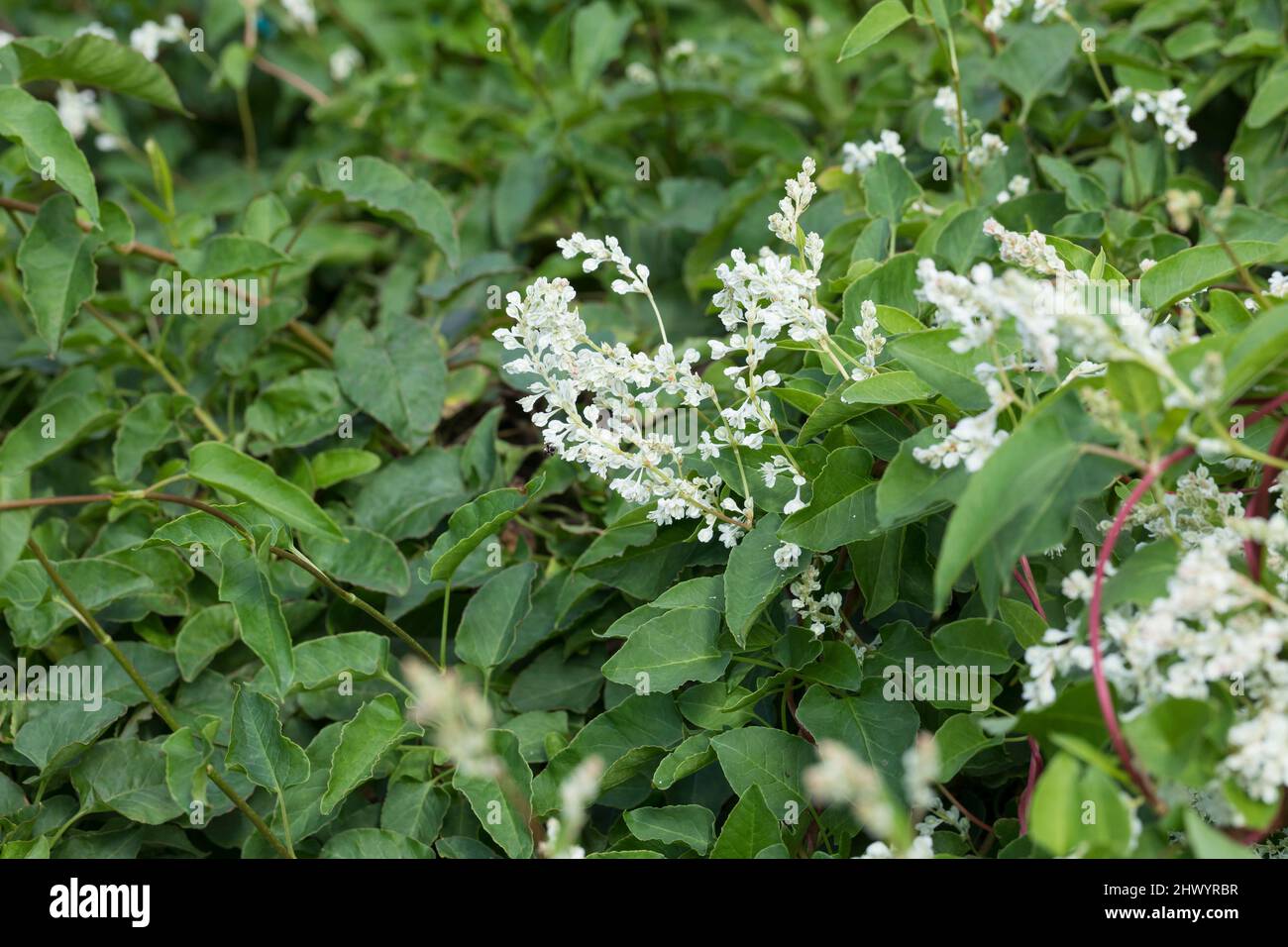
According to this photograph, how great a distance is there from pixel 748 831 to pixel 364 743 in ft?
1.50

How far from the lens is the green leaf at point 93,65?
1699 mm

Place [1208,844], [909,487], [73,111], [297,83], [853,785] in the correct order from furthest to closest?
[297,83]
[73,111]
[909,487]
[1208,844]
[853,785]

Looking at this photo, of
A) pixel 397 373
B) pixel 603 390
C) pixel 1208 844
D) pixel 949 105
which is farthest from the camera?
pixel 397 373

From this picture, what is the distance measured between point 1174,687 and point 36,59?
5.51 feet

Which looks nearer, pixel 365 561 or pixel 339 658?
pixel 339 658

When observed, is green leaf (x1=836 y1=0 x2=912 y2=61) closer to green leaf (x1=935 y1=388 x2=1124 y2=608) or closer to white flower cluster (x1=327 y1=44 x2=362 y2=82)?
green leaf (x1=935 y1=388 x2=1124 y2=608)

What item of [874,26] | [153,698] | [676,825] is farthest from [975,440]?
[153,698]

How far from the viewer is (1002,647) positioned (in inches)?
48.8

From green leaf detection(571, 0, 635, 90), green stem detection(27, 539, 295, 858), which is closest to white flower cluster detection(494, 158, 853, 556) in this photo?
green stem detection(27, 539, 295, 858)

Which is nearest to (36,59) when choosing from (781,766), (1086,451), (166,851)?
(166,851)

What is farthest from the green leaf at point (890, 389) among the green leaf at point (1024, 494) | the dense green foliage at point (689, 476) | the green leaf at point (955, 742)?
the green leaf at point (955, 742)

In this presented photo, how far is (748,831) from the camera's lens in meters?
1.23

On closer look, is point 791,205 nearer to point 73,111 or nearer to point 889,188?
point 889,188

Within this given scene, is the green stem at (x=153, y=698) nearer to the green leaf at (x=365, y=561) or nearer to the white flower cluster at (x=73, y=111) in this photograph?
the green leaf at (x=365, y=561)
